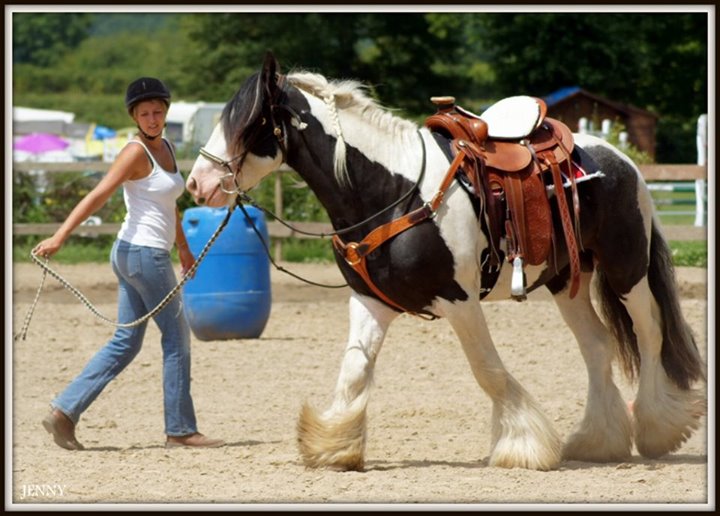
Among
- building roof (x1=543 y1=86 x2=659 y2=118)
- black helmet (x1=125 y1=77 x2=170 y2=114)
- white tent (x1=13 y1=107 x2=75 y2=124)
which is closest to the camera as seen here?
black helmet (x1=125 y1=77 x2=170 y2=114)

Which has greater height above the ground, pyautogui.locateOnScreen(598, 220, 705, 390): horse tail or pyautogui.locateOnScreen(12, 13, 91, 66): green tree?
pyautogui.locateOnScreen(12, 13, 91, 66): green tree

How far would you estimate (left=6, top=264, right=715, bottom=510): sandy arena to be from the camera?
534 centimetres

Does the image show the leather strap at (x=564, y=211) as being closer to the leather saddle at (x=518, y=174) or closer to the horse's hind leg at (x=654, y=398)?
the leather saddle at (x=518, y=174)

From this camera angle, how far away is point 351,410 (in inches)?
228

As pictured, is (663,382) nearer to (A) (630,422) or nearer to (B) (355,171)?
(A) (630,422)

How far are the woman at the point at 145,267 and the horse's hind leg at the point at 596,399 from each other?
193 centimetres

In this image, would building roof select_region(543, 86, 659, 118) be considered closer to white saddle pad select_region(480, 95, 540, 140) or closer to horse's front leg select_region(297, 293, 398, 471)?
white saddle pad select_region(480, 95, 540, 140)

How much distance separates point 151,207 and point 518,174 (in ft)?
6.31

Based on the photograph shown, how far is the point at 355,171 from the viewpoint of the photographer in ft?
18.9

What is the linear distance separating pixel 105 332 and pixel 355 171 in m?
5.68

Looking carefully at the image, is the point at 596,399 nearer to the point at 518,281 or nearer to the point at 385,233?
the point at 518,281

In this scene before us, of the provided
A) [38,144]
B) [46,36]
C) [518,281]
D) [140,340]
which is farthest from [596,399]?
[46,36]

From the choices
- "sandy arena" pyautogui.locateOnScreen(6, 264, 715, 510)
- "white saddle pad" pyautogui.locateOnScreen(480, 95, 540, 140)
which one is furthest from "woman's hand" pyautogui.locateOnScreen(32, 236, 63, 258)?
"white saddle pad" pyautogui.locateOnScreen(480, 95, 540, 140)

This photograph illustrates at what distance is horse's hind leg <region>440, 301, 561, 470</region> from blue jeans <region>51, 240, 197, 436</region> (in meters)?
1.60
